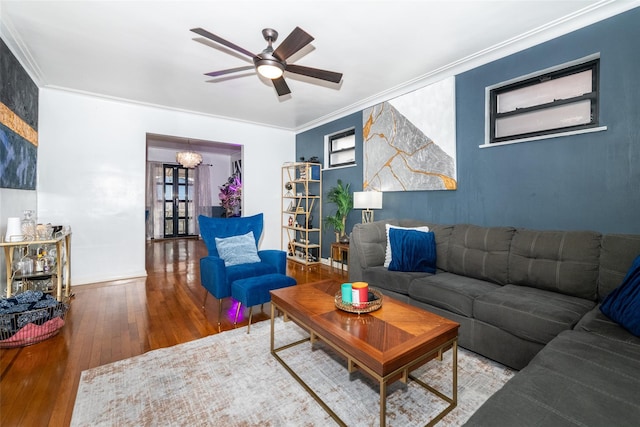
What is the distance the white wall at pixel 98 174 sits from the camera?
147 inches

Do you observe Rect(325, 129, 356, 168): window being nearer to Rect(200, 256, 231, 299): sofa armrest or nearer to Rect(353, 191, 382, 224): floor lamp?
Rect(353, 191, 382, 224): floor lamp

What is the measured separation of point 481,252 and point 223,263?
241 cm

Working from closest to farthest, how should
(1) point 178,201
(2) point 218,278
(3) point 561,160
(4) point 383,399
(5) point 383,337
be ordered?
(4) point 383,399 → (5) point 383,337 → (3) point 561,160 → (2) point 218,278 → (1) point 178,201

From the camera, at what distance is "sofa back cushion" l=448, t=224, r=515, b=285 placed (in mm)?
2436

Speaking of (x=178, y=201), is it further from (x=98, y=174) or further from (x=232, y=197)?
(x=98, y=174)

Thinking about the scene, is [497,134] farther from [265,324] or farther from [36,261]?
[36,261]

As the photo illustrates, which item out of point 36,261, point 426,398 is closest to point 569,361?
point 426,398

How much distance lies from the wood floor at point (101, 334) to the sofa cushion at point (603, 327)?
2429 mm

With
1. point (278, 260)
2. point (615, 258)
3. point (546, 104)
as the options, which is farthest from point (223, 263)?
point (546, 104)

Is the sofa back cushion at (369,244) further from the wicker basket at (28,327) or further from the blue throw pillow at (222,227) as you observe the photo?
the wicker basket at (28,327)

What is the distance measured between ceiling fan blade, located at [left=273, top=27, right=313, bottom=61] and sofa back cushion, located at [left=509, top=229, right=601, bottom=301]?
234 centimetres

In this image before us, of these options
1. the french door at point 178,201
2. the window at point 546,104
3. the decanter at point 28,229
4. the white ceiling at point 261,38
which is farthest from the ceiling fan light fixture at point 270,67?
the french door at point 178,201

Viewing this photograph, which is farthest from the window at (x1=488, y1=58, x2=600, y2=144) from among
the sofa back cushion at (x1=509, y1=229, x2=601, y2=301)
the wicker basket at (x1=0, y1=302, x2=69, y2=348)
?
the wicker basket at (x1=0, y1=302, x2=69, y2=348)

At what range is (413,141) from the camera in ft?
11.8
